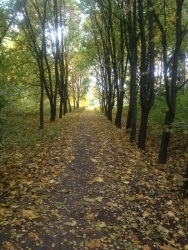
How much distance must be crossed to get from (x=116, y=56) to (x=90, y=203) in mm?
20187

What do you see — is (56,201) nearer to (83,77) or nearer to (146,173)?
(146,173)

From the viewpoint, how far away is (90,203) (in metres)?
5.90

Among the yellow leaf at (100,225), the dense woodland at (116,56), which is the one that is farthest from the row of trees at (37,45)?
the yellow leaf at (100,225)

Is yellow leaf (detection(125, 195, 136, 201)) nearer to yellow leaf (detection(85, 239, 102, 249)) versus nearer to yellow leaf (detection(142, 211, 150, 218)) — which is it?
yellow leaf (detection(142, 211, 150, 218))

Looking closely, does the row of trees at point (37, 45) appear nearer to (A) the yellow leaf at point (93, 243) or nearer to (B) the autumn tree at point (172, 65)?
(B) the autumn tree at point (172, 65)

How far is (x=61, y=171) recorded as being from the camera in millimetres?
7785

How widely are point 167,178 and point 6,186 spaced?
15.8ft

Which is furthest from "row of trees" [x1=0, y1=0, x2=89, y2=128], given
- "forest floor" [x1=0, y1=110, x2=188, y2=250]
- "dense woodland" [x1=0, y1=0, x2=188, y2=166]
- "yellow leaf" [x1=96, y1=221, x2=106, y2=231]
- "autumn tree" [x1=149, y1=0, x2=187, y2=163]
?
"yellow leaf" [x1=96, y1=221, x2=106, y2=231]

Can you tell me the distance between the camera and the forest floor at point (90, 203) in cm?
456

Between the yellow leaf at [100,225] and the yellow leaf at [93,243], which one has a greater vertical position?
the yellow leaf at [100,225]

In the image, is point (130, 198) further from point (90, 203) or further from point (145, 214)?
point (90, 203)

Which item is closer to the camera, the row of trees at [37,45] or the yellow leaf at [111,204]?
the yellow leaf at [111,204]

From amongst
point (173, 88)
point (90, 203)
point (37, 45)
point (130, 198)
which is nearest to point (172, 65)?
point (173, 88)

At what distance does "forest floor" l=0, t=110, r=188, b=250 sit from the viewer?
4559mm
